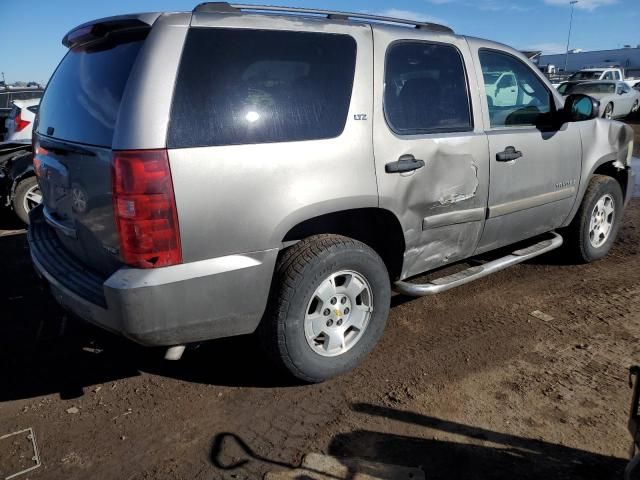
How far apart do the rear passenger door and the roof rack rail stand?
14cm

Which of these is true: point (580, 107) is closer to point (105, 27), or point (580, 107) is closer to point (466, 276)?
point (466, 276)

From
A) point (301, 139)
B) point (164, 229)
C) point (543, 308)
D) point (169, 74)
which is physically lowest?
point (543, 308)

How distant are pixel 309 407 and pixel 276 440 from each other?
0.32 meters

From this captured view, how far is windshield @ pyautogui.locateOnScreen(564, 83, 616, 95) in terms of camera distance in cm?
1905

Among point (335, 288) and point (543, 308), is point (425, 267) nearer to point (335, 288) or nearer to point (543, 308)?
point (335, 288)

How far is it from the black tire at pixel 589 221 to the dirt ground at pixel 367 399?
70 centimetres

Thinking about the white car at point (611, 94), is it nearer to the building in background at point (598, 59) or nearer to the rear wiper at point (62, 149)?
the rear wiper at point (62, 149)

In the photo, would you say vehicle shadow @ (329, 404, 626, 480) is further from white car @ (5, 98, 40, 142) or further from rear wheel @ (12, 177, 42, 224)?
white car @ (5, 98, 40, 142)

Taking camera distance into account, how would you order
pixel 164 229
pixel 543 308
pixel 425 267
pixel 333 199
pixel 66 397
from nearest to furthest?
pixel 164 229, pixel 333 199, pixel 66 397, pixel 425 267, pixel 543 308

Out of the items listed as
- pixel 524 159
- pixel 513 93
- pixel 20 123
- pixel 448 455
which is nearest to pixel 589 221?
pixel 524 159

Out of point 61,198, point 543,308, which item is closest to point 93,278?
point 61,198

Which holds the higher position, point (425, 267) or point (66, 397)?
point (425, 267)

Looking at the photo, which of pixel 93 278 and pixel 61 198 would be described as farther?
pixel 61 198

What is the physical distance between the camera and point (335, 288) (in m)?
2.97
